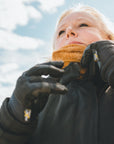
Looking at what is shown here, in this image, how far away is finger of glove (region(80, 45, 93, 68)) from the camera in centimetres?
126

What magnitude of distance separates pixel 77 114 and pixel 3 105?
45 centimetres

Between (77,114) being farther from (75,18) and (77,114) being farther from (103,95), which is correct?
(75,18)

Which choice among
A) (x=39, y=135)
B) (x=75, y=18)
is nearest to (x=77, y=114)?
(x=39, y=135)

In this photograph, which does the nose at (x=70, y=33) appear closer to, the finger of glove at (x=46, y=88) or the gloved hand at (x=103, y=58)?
the gloved hand at (x=103, y=58)

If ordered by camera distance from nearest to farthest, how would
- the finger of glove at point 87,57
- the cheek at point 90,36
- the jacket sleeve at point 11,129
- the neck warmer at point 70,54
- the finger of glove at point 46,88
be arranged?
the finger of glove at point 46,88, the jacket sleeve at point 11,129, the finger of glove at point 87,57, the neck warmer at point 70,54, the cheek at point 90,36

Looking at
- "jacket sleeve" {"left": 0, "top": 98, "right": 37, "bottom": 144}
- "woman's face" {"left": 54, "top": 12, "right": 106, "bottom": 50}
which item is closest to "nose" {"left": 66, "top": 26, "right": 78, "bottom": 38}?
"woman's face" {"left": 54, "top": 12, "right": 106, "bottom": 50}

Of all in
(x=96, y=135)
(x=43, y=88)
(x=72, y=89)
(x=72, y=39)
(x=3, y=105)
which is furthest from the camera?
(x=72, y=39)

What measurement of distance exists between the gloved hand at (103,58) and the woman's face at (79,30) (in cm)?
28

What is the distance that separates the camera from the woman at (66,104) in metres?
1.01

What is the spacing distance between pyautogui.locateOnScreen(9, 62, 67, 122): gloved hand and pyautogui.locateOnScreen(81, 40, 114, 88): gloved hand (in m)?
0.25

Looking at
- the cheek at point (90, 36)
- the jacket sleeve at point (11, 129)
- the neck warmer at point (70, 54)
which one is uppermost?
the cheek at point (90, 36)

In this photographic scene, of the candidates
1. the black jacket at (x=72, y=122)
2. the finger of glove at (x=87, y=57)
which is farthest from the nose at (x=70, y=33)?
the black jacket at (x=72, y=122)

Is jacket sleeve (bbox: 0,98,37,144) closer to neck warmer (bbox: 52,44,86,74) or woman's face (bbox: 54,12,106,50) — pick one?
neck warmer (bbox: 52,44,86,74)

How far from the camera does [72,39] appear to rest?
155 cm
